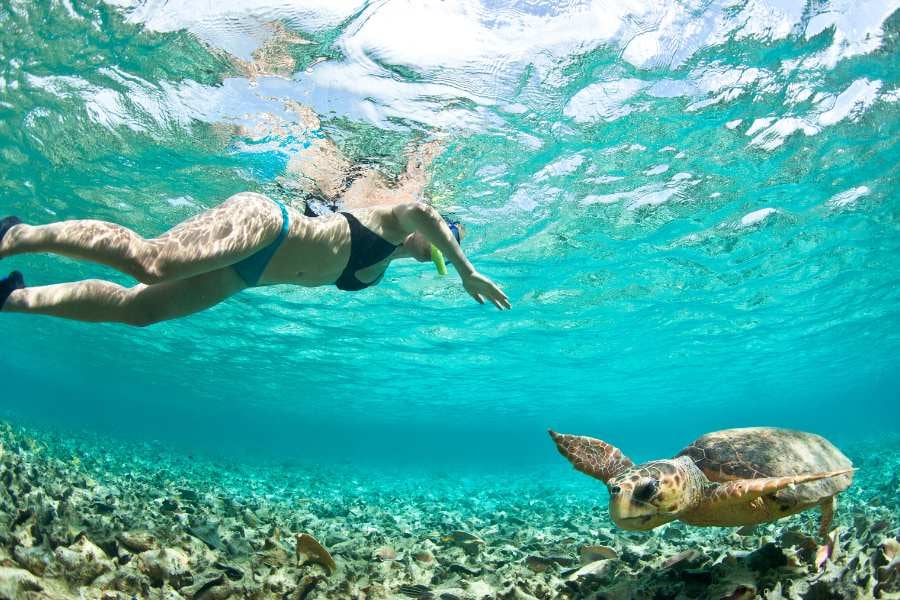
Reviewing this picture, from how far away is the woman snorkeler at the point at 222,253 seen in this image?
2.83 m

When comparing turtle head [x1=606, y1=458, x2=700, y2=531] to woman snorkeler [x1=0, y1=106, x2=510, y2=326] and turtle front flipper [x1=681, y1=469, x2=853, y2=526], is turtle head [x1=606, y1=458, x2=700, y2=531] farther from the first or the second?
woman snorkeler [x1=0, y1=106, x2=510, y2=326]

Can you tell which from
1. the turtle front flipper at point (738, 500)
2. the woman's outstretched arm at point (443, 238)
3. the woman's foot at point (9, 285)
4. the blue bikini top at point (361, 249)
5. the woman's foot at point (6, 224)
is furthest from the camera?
the blue bikini top at point (361, 249)

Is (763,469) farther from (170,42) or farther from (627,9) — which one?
(170,42)

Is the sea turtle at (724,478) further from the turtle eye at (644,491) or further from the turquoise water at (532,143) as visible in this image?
the turquoise water at (532,143)

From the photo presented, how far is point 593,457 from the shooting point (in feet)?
10.6

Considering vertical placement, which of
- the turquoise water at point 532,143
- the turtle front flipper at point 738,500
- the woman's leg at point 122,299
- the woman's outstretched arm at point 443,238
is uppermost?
the turquoise water at point 532,143

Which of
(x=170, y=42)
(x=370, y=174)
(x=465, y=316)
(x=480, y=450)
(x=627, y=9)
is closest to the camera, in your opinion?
(x=627, y=9)

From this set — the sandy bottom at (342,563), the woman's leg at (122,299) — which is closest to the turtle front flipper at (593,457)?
the sandy bottom at (342,563)

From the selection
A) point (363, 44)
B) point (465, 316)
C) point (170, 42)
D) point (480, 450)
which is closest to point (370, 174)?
point (363, 44)

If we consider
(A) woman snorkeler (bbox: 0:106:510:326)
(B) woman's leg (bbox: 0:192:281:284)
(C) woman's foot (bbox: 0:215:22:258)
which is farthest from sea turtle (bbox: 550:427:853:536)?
(C) woman's foot (bbox: 0:215:22:258)

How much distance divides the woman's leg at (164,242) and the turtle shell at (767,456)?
12.5 feet

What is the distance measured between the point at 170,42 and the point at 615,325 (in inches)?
953

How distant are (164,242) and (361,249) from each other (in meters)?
1.67

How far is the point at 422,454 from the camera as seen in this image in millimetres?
156375
